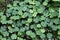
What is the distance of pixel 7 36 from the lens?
426 centimetres

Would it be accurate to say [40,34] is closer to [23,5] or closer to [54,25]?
[54,25]

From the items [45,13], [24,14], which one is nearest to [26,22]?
[24,14]

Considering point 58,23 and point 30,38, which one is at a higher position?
point 58,23

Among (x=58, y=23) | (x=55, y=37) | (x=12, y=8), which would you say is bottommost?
(x=55, y=37)

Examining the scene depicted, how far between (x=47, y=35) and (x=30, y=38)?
36cm

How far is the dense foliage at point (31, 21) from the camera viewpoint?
417 cm

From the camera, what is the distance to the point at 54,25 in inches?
164

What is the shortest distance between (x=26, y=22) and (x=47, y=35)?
52cm

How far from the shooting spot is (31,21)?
4.24 m

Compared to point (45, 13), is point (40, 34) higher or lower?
lower

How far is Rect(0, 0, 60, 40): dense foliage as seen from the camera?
13.7ft

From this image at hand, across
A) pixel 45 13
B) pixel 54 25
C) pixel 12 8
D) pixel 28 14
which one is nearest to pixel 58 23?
pixel 54 25

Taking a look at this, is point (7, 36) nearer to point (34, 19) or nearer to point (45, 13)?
point (34, 19)

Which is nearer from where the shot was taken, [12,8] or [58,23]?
[58,23]
